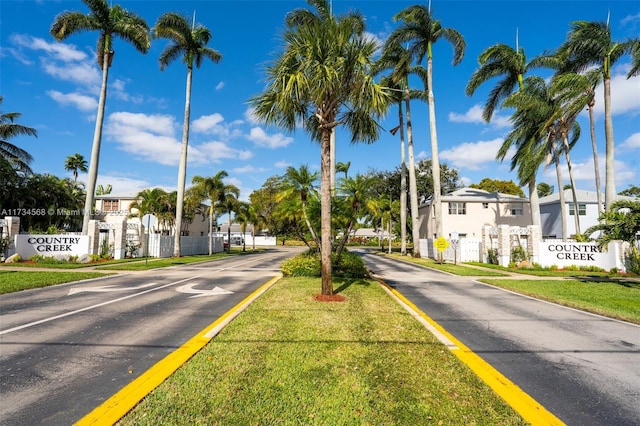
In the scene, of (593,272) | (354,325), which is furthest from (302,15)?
(593,272)

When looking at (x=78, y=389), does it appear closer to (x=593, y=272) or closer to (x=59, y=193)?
(x=593, y=272)

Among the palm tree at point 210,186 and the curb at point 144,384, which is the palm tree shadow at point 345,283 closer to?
the curb at point 144,384

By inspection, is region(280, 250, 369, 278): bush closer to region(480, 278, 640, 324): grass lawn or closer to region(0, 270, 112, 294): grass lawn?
region(480, 278, 640, 324): grass lawn

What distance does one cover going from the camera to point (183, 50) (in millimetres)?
29844

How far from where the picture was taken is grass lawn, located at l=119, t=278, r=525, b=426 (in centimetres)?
333

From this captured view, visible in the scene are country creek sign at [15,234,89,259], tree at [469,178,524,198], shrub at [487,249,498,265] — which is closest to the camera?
country creek sign at [15,234,89,259]

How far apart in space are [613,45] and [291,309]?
Result: 30.4 m

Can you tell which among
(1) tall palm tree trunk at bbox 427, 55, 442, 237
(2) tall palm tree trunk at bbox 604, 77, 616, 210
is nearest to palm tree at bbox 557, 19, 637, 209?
(2) tall palm tree trunk at bbox 604, 77, 616, 210

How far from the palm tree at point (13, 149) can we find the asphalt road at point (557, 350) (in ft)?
121

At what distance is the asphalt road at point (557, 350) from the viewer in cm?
381

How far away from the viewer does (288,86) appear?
29.8ft

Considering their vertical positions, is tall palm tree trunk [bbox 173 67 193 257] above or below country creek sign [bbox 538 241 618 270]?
above

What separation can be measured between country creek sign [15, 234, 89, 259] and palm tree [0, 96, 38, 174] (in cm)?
1098

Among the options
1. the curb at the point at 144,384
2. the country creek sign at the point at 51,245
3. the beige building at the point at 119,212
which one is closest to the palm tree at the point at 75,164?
the beige building at the point at 119,212
